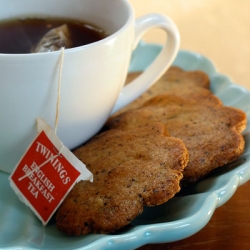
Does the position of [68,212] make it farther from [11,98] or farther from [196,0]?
[196,0]

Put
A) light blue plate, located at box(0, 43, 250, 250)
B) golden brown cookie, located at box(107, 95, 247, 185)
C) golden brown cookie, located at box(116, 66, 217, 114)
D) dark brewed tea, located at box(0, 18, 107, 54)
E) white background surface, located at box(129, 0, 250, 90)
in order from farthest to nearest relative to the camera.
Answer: white background surface, located at box(129, 0, 250, 90) → golden brown cookie, located at box(116, 66, 217, 114) → dark brewed tea, located at box(0, 18, 107, 54) → golden brown cookie, located at box(107, 95, 247, 185) → light blue plate, located at box(0, 43, 250, 250)

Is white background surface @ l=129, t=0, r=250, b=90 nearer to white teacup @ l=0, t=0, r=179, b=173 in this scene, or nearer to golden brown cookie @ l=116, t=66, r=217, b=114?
golden brown cookie @ l=116, t=66, r=217, b=114

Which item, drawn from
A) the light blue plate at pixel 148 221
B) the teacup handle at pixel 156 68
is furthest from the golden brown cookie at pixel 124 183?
the teacup handle at pixel 156 68

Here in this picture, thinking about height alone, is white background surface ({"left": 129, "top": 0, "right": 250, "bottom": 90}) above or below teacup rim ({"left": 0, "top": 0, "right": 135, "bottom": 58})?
below

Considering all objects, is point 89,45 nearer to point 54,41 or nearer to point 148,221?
point 54,41

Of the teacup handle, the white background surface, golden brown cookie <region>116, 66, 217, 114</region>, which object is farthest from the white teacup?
the white background surface

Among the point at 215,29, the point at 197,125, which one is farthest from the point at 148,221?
the point at 215,29

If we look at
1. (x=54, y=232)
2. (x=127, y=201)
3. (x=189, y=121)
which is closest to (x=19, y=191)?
(x=54, y=232)
